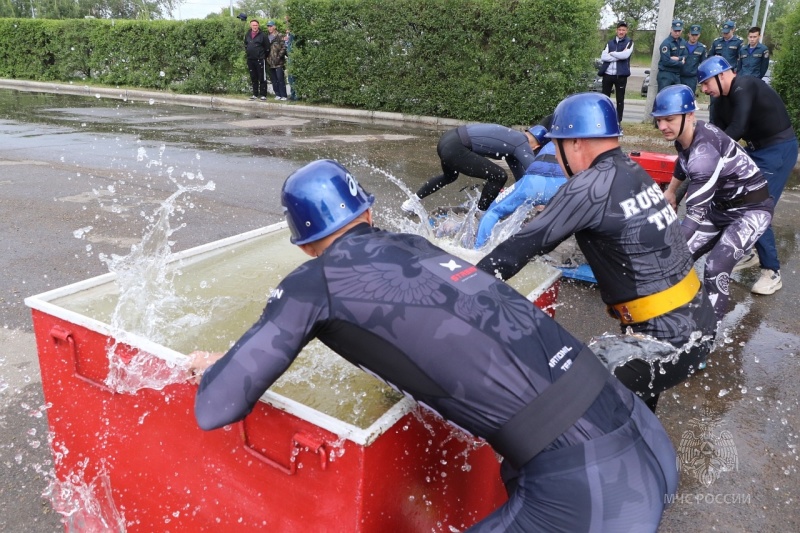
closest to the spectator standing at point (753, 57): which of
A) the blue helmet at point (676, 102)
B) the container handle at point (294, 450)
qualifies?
the blue helmet at point (676, 102)

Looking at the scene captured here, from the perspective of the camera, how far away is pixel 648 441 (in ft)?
5.89

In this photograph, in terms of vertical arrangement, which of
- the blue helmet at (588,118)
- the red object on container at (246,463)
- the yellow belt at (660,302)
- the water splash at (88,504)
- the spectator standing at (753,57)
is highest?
the spectator standing at (753,57)

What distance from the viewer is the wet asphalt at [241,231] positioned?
10.1 feet

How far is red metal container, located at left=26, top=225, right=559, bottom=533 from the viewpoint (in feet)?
5.64

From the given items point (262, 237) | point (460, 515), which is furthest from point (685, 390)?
point (262, 237)

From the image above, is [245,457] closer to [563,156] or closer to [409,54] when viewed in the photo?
[563,156]

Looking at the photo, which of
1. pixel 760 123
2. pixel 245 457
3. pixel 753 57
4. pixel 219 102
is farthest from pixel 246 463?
pixel 219 102

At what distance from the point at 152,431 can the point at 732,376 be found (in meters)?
3.58

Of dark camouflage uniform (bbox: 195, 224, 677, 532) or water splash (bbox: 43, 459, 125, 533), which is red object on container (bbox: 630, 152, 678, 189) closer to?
dark camouflage uniform (bbox: 195, 224, 677, 532)

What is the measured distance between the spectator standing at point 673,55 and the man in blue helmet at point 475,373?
39.4 feet

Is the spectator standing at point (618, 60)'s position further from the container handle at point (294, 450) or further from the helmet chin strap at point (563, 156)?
the container handle at point (294, 450)

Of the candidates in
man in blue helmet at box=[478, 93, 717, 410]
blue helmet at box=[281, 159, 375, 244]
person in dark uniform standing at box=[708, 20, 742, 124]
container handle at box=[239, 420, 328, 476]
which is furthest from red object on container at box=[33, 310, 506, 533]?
person in dark uniform standing at box=[708, 20, 742, 124]

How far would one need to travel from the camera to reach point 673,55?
12.2 m

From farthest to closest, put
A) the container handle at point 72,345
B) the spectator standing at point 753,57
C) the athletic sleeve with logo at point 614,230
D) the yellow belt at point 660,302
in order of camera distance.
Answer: the spectator standing at point 753,57 → the yellow belt at point 660,302 → the athletic sleeve with logo at point 614,230 → the container handle at point 72,345
